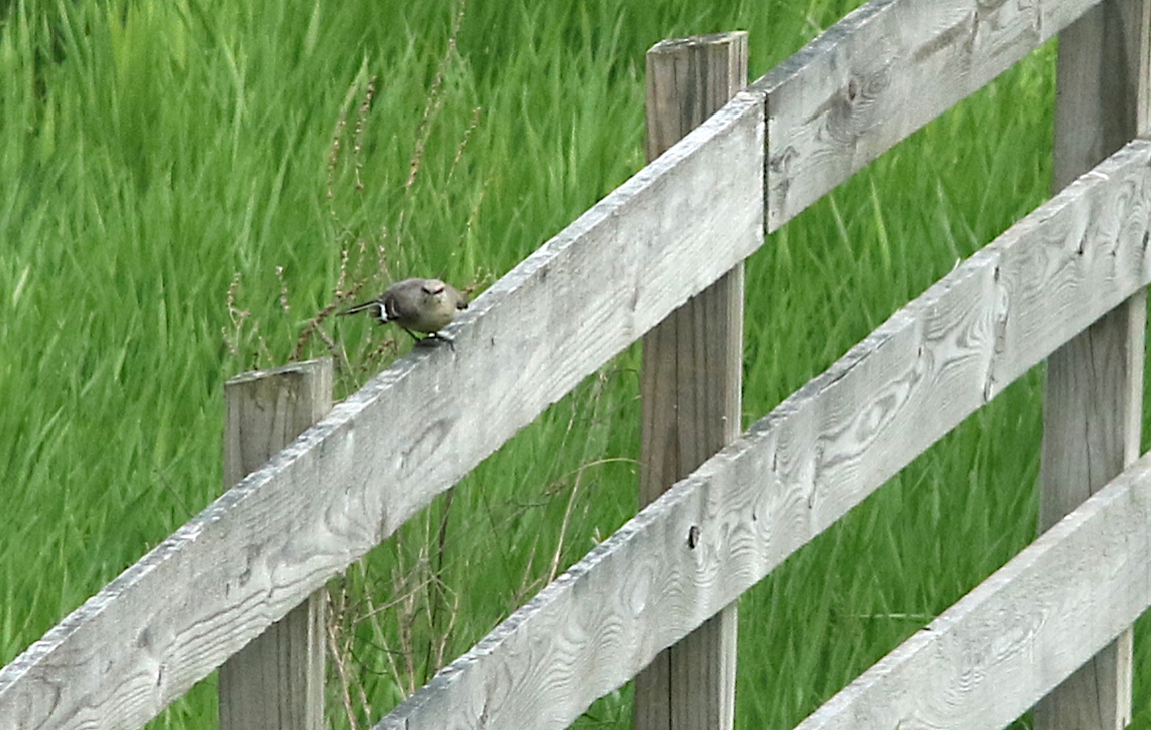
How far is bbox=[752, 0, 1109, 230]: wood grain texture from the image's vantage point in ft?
8.96

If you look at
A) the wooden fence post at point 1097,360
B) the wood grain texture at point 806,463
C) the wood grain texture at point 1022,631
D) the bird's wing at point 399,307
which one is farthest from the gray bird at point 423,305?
the wooden fence post at point 1097,360

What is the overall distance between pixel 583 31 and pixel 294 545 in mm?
3459

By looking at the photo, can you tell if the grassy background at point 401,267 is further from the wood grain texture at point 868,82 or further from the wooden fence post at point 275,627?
the wooden fence post at point 275,627

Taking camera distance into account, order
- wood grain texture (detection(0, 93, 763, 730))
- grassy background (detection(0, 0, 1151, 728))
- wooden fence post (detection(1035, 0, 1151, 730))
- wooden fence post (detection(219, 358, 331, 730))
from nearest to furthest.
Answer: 1. wood grain texture (detection(0, 93, 763, 730))
2. wooden fence post (detection(219, 358, 331, 730))
3. wooden fence post (detection(1035, 0, 1151, 730))
4. grassy background (detection(0, 0, 1151, 728))

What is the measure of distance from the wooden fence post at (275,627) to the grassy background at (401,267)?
0.88 meters

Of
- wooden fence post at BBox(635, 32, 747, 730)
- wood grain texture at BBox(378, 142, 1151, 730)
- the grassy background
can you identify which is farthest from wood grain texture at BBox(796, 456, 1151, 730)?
the grassy background

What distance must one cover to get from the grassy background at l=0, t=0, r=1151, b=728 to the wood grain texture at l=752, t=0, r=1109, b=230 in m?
0.75

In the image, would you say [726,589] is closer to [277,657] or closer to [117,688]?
[277,657]

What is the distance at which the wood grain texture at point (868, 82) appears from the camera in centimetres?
273

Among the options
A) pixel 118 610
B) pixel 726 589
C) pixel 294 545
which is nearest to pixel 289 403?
pixel 294 545

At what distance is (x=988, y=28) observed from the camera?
9.98 feet

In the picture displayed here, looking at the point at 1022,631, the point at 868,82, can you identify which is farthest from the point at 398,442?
the point at 1022,631

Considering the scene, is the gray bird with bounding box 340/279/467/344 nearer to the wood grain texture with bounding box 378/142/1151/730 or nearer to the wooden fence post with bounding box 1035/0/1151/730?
the wood grain texture with bounding box 378/142/1151/730

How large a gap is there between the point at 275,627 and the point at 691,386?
0.83 meters
